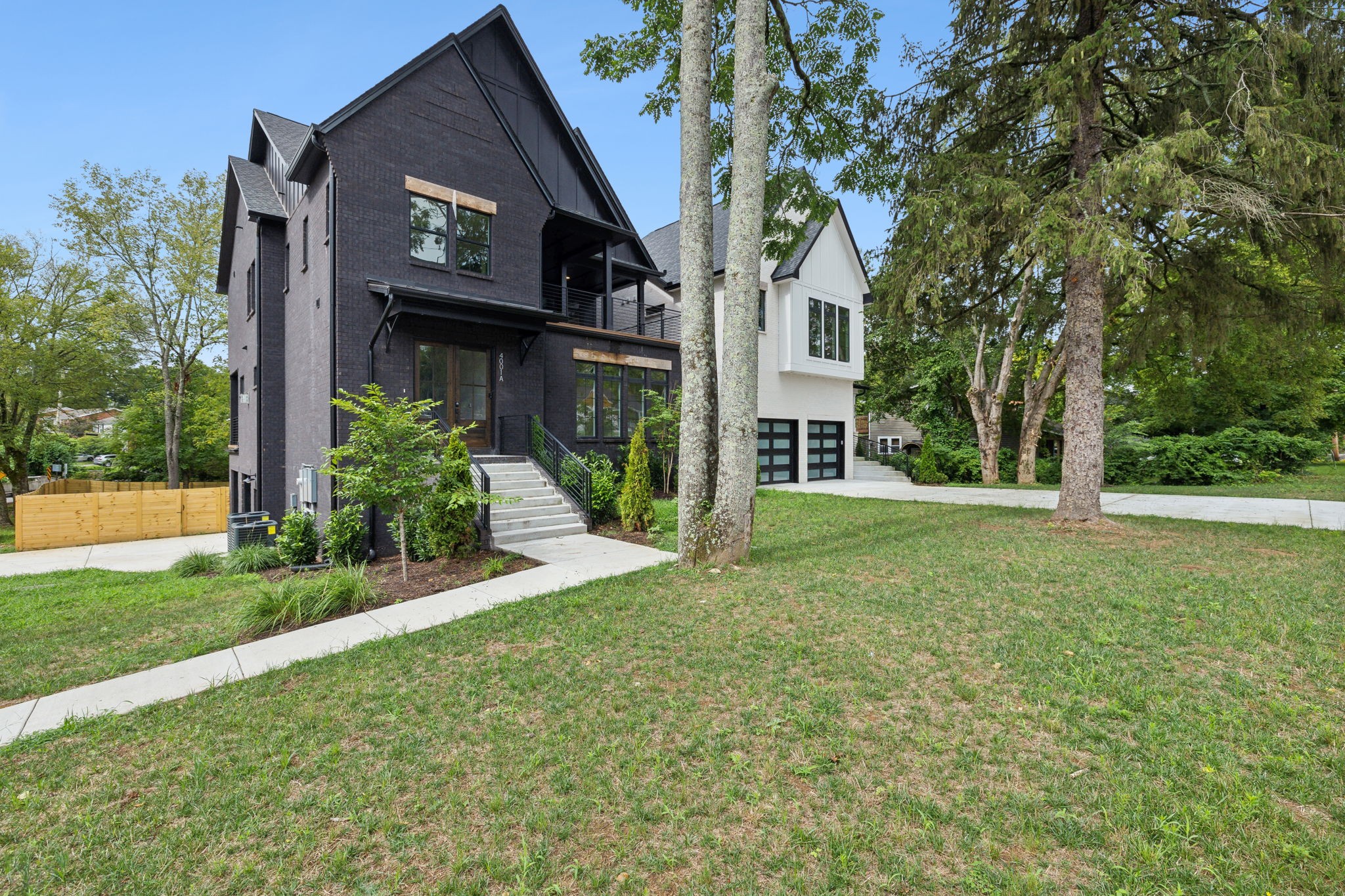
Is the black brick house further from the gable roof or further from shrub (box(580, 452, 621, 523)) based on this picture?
shrub (box(580, 452, 621, 523))

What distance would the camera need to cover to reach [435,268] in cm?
1170

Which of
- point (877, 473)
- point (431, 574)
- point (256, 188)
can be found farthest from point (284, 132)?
point (877, 473)

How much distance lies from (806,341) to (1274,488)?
12.9 m

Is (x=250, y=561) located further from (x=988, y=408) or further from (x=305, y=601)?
(x=988, y=408)

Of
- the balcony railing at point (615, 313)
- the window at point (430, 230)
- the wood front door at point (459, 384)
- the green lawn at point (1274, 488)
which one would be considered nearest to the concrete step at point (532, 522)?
the wood front door at point (459, 384)

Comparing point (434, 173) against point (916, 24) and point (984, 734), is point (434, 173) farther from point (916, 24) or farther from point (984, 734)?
point (984, 734)

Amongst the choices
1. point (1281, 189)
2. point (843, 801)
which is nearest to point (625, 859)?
point (843, 801)

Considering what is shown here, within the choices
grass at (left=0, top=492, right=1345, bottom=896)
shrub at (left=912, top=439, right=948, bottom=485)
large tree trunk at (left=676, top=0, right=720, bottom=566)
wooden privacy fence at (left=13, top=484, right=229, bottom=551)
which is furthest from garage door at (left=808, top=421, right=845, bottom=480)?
wooden privacy fence at (left=13, top=484, right=229, bottom=551)

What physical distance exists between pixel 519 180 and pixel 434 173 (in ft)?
6.13

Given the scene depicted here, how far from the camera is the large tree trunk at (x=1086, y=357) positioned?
8.92 meters

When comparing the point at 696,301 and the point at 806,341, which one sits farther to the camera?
the point at 806,341

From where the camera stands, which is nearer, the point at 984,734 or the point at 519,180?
the point at 984,734

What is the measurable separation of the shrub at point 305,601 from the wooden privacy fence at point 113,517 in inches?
606

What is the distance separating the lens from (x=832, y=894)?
2.21 m
